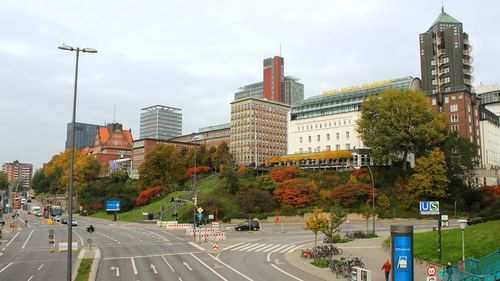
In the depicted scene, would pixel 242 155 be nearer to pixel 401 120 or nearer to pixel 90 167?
pixel 90 167

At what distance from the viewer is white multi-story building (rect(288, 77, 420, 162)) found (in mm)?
114750

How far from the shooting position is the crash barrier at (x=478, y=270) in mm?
21509

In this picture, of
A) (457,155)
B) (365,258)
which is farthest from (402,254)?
(457,155)

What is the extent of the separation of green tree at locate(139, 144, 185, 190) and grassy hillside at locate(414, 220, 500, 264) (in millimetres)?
82704

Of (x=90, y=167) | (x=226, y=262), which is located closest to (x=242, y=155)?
(x=90, y=167)

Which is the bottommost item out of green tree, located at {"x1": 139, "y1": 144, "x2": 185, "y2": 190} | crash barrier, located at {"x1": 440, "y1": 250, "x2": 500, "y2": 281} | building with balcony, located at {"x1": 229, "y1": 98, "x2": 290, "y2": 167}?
crash barrier, located at {"x1": 440, "y1": 250, "x2": 500, "y2": 281}

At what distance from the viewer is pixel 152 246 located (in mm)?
47281

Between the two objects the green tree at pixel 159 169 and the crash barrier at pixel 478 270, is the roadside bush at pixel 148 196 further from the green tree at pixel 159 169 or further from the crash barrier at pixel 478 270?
the crash barrier at pixel 478 270

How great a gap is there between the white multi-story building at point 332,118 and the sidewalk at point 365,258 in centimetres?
6686

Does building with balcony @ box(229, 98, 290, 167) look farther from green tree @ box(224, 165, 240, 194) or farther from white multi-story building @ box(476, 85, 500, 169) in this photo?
green tree @ box(224, 165, 240, 194)

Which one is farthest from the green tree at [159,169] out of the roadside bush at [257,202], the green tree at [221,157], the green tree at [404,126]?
the green tree at [404,126]

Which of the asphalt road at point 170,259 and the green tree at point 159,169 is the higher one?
the green tree at point 159,169

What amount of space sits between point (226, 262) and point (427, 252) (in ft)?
46.2

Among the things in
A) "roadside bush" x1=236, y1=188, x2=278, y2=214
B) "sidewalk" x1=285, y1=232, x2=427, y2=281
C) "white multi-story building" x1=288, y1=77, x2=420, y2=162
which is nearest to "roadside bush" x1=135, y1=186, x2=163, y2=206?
"roadside bush" x1=236, y1=188, x2=278, y2=214
